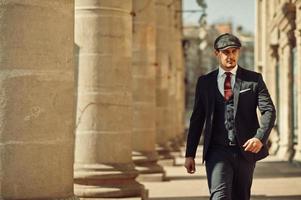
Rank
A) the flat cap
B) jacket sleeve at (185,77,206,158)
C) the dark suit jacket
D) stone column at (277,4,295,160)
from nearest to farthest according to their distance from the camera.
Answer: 1. the dark suit jacket
2. the flat cap
3. jacket sleeve at (185,77,206,158)
4. stone column at (277,4,295,160)

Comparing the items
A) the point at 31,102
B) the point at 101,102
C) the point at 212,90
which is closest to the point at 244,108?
the point at 212,90

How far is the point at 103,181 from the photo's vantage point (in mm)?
13391

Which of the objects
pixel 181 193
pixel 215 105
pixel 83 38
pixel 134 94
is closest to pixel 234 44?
pixel 215 105

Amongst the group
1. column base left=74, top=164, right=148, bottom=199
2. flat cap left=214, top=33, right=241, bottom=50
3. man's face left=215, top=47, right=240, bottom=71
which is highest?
flat cap left=214, top=33, right=241, bottom=50

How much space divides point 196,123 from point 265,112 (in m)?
0.73

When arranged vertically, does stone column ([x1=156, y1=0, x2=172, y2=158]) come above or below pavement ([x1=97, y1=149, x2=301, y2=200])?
above

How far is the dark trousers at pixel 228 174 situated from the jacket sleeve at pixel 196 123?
288 mm

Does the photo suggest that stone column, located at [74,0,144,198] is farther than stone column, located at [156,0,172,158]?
No

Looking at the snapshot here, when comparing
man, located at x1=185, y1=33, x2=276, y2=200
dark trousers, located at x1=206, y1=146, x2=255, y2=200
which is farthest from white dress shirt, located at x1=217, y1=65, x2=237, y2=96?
dark trousers, located at x1=206, y1=146, x2=255, y2=200

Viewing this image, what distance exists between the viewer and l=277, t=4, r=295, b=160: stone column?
29.0 m

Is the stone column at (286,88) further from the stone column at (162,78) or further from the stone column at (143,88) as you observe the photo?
the stone column at (143,88)

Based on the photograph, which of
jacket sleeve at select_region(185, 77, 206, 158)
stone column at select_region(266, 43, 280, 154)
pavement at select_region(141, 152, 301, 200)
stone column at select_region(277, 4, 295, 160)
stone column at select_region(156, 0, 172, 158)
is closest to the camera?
jacket sleeve at select_region(185, 77, 206, 158)

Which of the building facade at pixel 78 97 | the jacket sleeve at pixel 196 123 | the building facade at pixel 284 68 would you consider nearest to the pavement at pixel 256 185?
the building facade at pixel 78 97

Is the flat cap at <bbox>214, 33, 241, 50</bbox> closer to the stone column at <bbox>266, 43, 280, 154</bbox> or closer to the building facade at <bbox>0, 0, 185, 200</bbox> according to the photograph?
the building facade at <bbox>0, 0, 185, 200</bbox>
